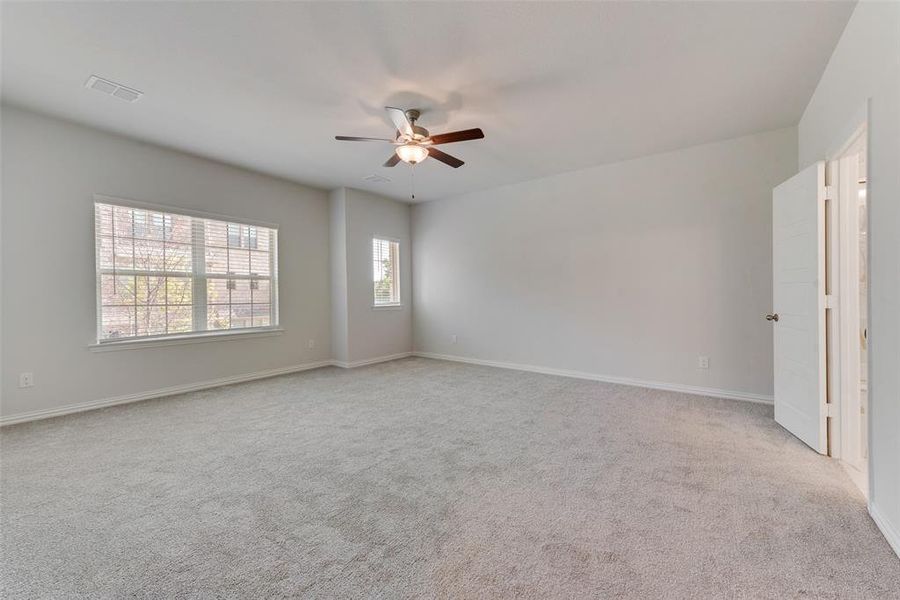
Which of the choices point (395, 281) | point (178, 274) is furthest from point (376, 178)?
point (178, 274)

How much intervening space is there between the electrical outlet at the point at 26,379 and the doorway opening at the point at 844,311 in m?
6.25

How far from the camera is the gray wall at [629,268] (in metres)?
3.74

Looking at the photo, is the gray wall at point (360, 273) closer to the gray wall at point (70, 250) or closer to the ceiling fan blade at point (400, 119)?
the gray wall at point (70, 250)

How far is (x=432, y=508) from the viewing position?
1922 mm

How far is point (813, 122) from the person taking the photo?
297 cm

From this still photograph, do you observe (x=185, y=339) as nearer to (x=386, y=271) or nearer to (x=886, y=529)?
(x=386, y=271)

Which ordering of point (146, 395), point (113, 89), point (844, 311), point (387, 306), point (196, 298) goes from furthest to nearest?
point (387, 306), point (196, 298), point (146, 395), point (113, 89), point (844, 311)

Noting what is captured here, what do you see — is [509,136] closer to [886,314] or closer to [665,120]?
[665,120]

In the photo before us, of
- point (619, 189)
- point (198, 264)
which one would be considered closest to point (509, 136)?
point (619, 189)

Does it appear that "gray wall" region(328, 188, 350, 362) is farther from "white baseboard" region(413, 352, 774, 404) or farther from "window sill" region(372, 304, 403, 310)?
"white baseboard" region(413, 352, 774, 404)

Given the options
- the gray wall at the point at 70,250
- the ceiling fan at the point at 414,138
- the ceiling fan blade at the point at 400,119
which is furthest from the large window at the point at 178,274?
the ceiling fan blade at the point at 400,119

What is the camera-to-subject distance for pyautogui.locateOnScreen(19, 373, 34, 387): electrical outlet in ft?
10.5

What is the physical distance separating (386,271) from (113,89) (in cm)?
395

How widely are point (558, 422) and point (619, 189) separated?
Result: 2.93 meters
